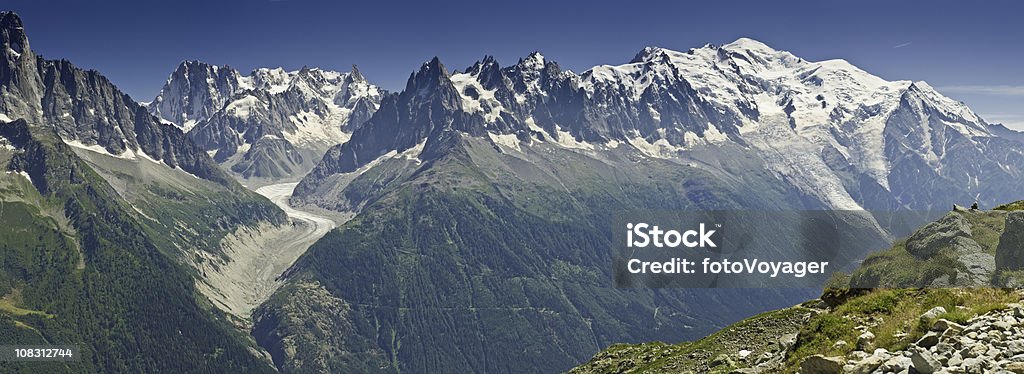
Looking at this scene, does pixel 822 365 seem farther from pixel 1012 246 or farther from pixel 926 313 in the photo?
pixel 1012 246

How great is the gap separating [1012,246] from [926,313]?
36.2 feet

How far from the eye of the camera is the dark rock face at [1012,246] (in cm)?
3093

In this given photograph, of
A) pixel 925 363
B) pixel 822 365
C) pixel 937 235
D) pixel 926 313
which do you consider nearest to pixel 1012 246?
pixel 937 235

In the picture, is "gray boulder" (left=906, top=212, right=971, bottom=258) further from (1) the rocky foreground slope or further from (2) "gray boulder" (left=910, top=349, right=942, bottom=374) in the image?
(2) "gray boulder" (left=910, top=349, right=942, bottom=374)

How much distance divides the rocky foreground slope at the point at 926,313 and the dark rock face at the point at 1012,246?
38 mm

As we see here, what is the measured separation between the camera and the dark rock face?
3093cm

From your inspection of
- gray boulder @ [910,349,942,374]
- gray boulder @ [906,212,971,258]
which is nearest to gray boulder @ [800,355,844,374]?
gray boulder @ [910,349,942,374]

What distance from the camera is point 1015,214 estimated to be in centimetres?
3253

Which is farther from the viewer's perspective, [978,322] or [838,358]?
[838,358]

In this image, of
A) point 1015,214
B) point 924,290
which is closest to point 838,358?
point 924,290

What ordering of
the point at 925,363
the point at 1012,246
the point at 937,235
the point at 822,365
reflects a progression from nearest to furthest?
1. the point at 925,363
2. the point at 822,365
3. the point at 1012,246
4. the point at 937,235

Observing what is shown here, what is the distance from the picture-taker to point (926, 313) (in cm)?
2419

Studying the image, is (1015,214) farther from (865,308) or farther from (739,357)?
(739,357)

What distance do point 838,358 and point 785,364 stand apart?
7842 mm
